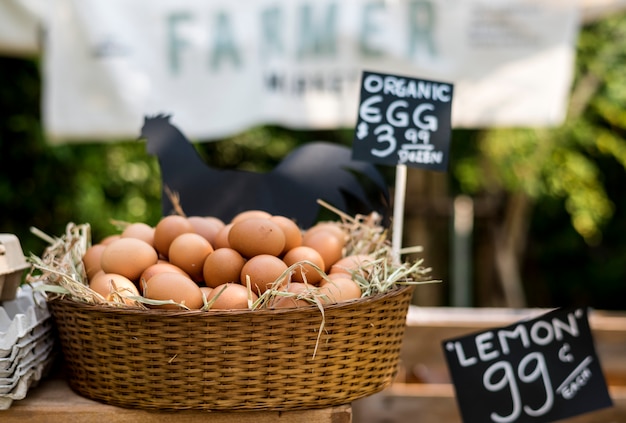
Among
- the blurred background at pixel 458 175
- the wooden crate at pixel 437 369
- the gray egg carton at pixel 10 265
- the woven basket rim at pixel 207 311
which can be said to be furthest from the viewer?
the blurred background at pixel 458 175

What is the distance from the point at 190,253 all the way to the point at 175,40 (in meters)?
1.31

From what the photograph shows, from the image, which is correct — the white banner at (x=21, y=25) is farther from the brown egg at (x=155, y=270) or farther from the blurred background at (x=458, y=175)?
the blurred background at (x=458, y=175)

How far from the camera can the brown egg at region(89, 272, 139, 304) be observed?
1171mm

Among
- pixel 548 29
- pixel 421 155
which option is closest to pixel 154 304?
pixel 421 155

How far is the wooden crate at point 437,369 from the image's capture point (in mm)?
2031

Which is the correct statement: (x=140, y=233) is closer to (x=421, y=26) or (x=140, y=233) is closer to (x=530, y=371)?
(x=530, y=371)

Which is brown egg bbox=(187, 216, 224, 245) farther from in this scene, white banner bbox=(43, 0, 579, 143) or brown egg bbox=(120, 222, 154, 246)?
white banner bbox=(43, 0, 579, 143)

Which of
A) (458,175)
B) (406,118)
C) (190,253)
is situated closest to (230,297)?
(190,253)

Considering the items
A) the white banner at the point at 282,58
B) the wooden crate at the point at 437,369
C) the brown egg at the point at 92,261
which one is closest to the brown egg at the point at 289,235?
the brown egg at the point at 92,261

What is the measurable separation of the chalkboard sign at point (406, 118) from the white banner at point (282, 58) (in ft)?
2.72

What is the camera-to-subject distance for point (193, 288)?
1175mm

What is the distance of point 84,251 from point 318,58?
123 centimetres

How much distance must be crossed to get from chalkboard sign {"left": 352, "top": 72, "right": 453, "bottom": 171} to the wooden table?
0.60 meters

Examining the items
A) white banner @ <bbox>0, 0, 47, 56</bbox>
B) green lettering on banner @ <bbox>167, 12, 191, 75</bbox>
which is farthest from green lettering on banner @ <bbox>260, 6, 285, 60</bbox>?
white banner @ <bbox>0, 0, 47, 56</bbox>
